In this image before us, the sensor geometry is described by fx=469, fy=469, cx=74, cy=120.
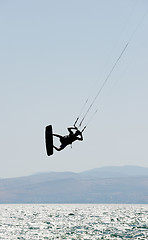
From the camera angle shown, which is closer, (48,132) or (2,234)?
(48,132)

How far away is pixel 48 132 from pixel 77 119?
10.5 ft

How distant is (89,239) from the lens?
53062mm

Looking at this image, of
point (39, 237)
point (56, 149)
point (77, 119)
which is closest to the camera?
point (77, 119)

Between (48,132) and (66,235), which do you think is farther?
(66,235)

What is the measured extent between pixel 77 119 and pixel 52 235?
109 feet

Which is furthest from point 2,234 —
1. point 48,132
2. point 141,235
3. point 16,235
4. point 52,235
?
point 48,132

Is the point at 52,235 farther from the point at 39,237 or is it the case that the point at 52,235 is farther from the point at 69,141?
the point at 69,141

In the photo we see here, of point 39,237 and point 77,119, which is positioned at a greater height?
point 77,119

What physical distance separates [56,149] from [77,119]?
314 centimetres

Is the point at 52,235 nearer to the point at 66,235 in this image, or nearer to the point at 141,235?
the point at 66,235

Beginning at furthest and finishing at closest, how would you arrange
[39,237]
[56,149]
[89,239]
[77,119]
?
1. [39,237]
2. [89,239]
3. [56,149]
4. [77,119]

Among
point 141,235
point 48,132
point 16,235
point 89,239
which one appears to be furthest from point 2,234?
point 48,132

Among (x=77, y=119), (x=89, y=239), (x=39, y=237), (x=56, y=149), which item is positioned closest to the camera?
(x=77, y=119)

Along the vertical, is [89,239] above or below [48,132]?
below
